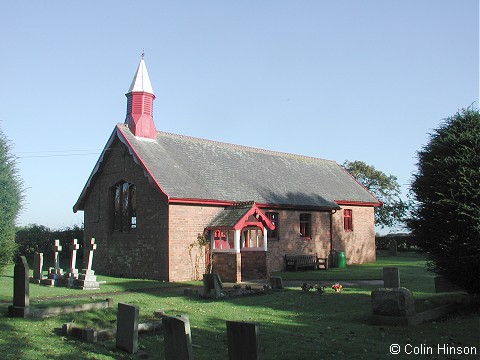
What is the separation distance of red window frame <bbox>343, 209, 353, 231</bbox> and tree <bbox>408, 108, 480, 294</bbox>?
17696mm

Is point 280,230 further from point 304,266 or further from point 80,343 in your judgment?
point 80,343

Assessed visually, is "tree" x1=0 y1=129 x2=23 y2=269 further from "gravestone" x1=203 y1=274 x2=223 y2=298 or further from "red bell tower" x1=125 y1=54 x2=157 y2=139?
"red bell tower" x1=125 y1=54 x2=157 y2=139

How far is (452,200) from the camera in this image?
465 inches

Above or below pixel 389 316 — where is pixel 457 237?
above

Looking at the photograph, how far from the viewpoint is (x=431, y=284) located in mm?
17609

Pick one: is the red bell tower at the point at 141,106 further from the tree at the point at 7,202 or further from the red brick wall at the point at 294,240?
the tree at the point at 7,202

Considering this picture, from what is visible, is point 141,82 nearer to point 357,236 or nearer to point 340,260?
point 340,260

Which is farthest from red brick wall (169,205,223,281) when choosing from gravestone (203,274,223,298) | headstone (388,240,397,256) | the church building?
headstone (388,240,397,256)

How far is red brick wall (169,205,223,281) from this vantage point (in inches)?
830

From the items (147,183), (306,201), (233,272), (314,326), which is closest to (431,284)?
(233,272)

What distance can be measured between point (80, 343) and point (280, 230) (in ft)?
59.1

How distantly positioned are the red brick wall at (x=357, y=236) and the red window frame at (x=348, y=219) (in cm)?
19

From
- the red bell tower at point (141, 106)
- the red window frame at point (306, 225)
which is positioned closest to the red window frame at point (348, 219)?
the red window frame at point (306, 225)

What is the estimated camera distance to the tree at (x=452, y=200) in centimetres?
1162
